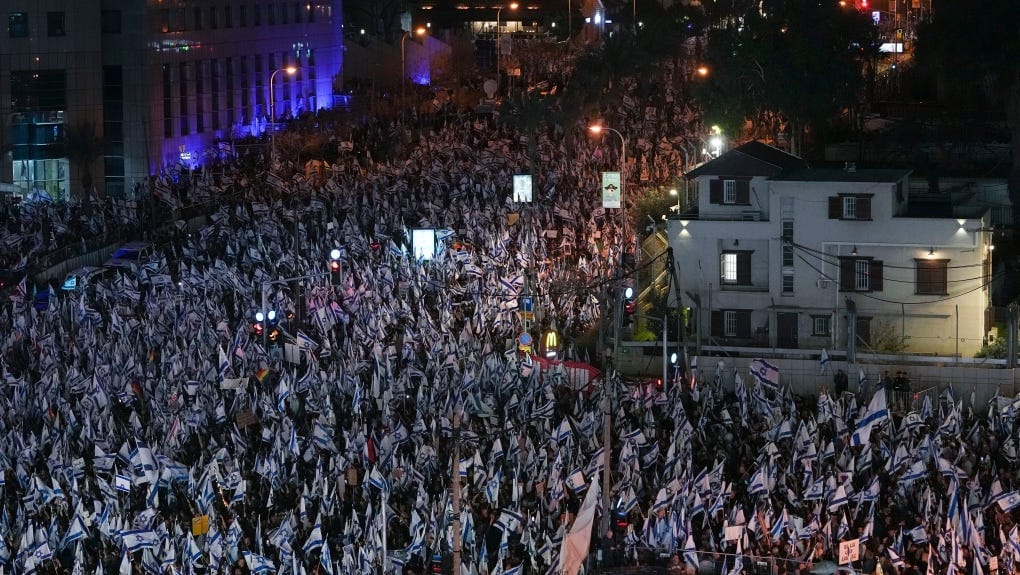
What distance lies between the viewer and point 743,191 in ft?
145

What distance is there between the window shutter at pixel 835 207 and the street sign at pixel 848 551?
54.9 ft

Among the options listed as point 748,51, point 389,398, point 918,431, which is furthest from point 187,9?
point 918,431

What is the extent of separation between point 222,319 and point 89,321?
3.05 meters

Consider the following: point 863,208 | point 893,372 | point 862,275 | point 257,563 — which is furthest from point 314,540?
point 863,208

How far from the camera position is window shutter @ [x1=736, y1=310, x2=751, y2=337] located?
43.1 meters

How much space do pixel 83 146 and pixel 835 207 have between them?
35.1m

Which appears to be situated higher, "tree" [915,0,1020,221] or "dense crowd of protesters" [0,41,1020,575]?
"tree" [915,0,1020,221]

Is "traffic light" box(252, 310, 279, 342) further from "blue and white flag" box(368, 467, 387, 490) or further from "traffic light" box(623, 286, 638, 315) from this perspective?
"blue and white flag" box(368, 467, 387, 490)

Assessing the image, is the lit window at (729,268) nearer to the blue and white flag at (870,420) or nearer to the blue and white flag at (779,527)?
the blue and white flag at (870,420)

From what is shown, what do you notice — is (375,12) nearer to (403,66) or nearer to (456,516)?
(403,66)

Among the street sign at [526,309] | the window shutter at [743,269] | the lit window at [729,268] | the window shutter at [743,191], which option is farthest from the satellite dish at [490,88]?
the street sign at [526,309]

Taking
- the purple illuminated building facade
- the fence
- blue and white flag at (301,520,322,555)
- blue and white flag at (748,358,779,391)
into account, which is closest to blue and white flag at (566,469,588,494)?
the fence

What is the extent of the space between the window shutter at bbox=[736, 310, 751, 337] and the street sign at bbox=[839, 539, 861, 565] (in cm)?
1647

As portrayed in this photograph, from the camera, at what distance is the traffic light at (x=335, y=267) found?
4158 centimetres
